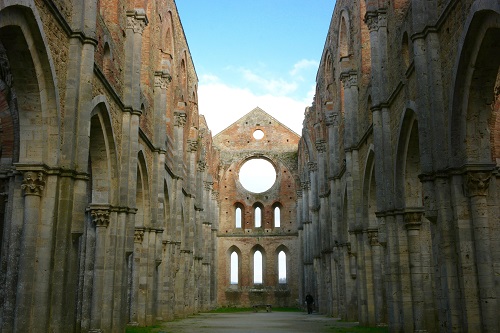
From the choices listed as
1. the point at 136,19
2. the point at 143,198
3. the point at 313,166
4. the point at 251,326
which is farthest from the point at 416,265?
the point at 313,166

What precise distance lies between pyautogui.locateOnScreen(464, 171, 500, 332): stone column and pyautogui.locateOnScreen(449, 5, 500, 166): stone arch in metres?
0.44

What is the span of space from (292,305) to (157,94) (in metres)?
27.7

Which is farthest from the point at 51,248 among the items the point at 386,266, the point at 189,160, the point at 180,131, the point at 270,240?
the point at 270,240

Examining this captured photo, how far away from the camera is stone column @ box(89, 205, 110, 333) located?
50.5 feet

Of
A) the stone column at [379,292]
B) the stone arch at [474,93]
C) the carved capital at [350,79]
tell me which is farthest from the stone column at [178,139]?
the stone arch at [474,93]

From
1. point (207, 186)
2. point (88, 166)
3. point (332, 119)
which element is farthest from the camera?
point (207, 186)

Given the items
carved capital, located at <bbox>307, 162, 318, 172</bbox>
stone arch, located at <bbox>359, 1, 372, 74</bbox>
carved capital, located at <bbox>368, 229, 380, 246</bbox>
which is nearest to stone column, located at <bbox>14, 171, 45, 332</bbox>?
carved capital, located at <bbox>368, 229, 380, 246</bbox>

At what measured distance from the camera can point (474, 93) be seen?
11.1m

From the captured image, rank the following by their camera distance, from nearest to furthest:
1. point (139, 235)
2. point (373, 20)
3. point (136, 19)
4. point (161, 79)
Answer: point (373, 20) → point (136, 19) → point (139, 235) → point (161, 79)

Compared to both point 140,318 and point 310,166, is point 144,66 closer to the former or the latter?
point 140,318

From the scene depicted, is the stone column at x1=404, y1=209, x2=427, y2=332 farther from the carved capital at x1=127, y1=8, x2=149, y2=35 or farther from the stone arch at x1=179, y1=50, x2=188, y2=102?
the stone arch at x1=179, y1=50, x2=188, y2=102

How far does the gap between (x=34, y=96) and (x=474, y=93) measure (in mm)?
Result: 8683

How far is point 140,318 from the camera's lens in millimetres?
20641

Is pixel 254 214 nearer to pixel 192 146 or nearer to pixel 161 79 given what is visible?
pixel 192 146
